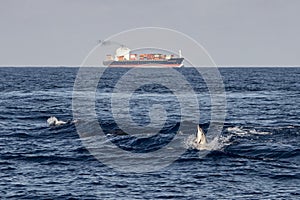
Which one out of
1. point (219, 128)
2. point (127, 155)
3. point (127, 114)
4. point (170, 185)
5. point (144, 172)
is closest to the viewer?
point (170, 185)

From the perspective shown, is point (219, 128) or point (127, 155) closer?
point (127, 155)

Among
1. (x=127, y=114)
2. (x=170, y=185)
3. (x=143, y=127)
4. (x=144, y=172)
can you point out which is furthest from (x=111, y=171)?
(x=127, y=114)

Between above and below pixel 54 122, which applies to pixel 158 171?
below

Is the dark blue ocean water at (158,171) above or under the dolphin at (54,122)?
under

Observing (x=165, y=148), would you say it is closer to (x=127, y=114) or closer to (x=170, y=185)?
(x=170, y=185)

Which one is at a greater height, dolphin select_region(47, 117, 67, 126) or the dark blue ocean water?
dolphin select_region(47, 117, 67, 126)

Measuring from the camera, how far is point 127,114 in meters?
54.3

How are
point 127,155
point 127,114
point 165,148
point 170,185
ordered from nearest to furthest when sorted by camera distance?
point 170,185, point 127,155, point 165,148, point 127,114

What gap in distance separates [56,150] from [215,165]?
10625mm

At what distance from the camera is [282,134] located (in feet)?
129

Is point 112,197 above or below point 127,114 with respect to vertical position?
below

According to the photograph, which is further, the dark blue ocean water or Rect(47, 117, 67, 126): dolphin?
Rect(47, 117, 67, 126): dolphin

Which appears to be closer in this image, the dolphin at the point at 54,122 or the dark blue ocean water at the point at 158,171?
the dark blue ocean water at the point at 158,171

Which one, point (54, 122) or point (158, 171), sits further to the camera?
point (54, 122)
